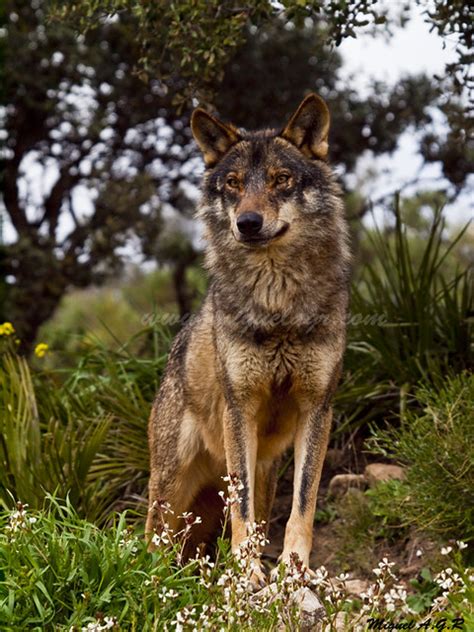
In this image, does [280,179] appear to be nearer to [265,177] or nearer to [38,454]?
[265,177]

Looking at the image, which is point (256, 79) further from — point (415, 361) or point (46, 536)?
point (46, 536)

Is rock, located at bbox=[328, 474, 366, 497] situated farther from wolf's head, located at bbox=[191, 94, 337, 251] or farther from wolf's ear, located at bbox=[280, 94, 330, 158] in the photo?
wolf's ear, located at bbox=[280, 94, 330, 158]

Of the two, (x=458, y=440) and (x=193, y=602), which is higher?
(x=458, y=440)

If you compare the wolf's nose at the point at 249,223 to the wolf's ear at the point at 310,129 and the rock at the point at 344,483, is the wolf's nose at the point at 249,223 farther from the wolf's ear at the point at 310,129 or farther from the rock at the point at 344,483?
the rock at the point at 344,483

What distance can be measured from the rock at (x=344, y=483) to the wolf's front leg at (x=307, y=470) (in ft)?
6.15

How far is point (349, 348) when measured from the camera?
7918mm

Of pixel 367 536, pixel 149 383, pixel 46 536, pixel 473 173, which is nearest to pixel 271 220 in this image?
pixel 46 536

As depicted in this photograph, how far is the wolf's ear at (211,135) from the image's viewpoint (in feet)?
19.0

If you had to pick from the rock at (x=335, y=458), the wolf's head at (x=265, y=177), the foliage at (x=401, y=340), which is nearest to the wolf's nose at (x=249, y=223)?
the wolf's head at (x=265, y=177)

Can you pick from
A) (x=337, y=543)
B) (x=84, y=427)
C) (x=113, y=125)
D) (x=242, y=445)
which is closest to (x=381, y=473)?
(x=337, y=543)

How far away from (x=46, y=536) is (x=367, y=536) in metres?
2.82

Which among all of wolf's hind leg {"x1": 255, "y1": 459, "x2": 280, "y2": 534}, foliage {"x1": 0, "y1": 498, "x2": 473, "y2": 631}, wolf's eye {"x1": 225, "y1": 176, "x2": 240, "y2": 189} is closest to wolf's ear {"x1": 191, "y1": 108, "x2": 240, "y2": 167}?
wolf's eye {"x1": 225, "y1": 176, "x2": 240, "y2": 189}

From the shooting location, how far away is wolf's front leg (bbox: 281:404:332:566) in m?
5.23

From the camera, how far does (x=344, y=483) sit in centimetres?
719
